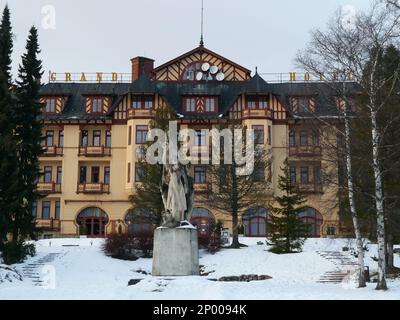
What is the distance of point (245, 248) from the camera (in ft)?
117

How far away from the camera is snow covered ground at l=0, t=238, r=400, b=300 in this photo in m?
17.0

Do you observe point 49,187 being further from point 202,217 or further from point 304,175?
point 304,175


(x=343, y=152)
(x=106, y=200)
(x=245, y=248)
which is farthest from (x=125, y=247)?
(x=343, y=152)

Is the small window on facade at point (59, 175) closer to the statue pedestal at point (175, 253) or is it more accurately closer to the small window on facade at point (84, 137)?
the small window on facade at point (84, 137)

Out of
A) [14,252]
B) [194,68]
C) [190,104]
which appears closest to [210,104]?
[190,104]

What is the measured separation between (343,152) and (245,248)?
52.4ft

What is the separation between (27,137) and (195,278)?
18.5 m

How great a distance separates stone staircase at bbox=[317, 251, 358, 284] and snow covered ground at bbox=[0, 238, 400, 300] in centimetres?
37

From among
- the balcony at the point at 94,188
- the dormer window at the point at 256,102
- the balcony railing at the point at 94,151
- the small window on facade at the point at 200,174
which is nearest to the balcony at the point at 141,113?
the balcony railing at the point at 94,151

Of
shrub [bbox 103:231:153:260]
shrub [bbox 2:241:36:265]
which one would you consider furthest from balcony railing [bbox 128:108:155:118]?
shrub [bbox 2:241:36:265]

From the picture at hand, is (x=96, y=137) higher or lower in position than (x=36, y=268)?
higher

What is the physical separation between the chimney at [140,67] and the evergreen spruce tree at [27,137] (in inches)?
695

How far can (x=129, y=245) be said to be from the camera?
35250 millimetres

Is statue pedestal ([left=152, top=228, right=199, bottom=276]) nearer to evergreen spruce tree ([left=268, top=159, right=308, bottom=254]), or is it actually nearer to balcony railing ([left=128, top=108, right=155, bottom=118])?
evergreen spruce tree ([left=268, top=159, right=308, bottom=254])
